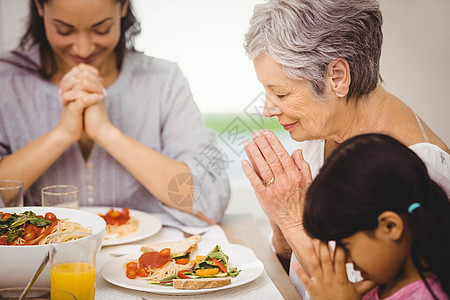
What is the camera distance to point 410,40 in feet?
6.62

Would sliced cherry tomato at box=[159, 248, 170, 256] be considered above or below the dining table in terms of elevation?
above

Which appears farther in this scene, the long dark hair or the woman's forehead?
the long dark hair

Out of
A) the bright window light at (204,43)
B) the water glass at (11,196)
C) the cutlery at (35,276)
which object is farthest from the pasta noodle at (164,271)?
the bright window light at (204,43)

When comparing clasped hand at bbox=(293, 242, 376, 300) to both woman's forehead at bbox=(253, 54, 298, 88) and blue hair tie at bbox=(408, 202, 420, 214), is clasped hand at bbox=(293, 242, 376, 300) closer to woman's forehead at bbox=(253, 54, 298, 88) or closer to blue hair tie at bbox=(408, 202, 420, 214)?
blue hair tie at bbox=(408, 202, 420, 214)

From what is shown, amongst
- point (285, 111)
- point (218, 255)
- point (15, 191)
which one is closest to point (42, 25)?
point (15, 191)

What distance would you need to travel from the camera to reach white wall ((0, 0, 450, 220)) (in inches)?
78.0

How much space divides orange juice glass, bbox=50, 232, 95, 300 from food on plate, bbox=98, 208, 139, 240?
542 millimetres

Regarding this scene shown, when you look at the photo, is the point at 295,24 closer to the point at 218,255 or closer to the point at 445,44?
the point at 218,255

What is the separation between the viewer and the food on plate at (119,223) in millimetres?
1783

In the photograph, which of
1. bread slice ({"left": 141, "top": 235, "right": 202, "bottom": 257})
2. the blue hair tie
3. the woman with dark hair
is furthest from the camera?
the woman with dark hair

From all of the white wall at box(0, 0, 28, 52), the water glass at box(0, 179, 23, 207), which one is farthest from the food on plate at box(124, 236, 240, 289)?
the white wall at box(0, 0, 28, 52)

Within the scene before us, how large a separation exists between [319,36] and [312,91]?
166mm

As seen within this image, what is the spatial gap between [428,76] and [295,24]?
81cm

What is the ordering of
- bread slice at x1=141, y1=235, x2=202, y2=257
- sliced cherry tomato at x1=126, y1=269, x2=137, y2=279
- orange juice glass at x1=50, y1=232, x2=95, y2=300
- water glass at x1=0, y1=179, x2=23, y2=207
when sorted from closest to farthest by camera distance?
orange juice glass at x1=50, y1=232, x2=95, y2=300
sliced cherry tomato at x1=126, y1=269, x2=137, y2=279
bread slice at x1=141, y1=235, x2=202, y2=257
water glass at x1=0, y1=179, x2=23, y2=207
